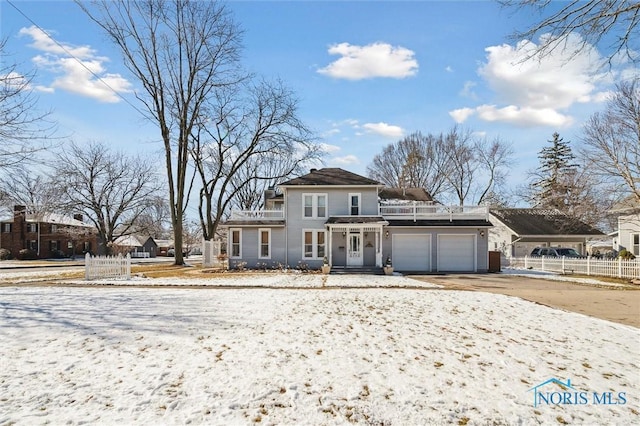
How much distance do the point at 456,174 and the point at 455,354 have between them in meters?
40.6

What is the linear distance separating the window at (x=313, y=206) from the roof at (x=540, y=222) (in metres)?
18.3

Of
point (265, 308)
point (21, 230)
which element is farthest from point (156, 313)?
point (21, 230)

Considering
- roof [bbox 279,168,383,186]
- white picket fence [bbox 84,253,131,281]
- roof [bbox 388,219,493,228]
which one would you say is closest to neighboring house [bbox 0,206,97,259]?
white picket fence [bbox 84,253,131,281]

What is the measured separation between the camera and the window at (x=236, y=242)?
26.7 m

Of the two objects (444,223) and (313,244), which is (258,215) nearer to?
(313,244)

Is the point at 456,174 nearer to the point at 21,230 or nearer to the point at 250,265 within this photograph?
the point at 250,265

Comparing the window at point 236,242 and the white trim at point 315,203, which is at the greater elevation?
the white trim at point 315,203

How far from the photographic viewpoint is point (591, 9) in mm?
5852

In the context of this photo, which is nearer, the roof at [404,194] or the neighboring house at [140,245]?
the roof at [404,194]

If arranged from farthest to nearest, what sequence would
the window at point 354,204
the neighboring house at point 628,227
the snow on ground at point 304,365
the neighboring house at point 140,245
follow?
the neighboring house at point 140,245
the neighboring house at point 628,227
the window at point 354,204
the snow on ground at point 304,365

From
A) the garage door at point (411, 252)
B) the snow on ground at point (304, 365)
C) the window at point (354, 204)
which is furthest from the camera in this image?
the window at point (354, 204)

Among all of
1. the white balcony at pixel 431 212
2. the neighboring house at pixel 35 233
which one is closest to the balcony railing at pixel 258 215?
the white balcony at pixel 431 212

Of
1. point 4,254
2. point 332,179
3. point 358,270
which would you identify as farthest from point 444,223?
point 4,254

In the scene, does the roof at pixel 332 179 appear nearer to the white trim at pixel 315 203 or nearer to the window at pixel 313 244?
the white trim at pixel 315 203
